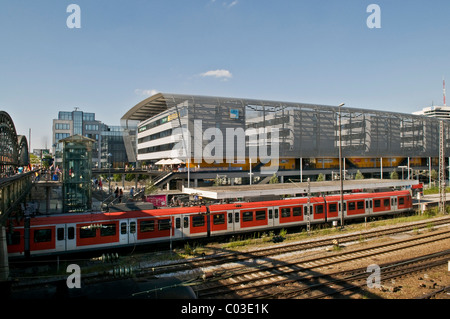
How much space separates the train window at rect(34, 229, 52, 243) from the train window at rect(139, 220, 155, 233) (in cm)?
458

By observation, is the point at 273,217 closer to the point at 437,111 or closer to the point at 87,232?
the point at 87,232

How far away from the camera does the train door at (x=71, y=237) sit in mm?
16094

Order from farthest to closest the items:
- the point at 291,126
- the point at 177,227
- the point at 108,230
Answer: the point at 291,126 < the point at 177,227 < the point at 108,230

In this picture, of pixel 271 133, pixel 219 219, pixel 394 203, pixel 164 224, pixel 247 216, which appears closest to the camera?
pixel 164 224

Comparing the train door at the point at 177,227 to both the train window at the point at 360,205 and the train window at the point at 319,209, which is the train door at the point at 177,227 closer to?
the train window at the point at 319,209

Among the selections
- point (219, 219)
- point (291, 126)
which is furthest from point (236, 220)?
point (291, 126)

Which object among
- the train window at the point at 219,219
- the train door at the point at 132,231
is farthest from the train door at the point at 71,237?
the train window at the point at 219,219

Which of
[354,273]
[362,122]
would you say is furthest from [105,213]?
[362,122]

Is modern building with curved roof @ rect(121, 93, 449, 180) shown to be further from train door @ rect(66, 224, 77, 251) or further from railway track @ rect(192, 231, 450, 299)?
railway track @ rect(192, 231, 450, 299)

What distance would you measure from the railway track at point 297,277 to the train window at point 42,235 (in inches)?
334

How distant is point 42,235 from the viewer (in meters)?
15.6

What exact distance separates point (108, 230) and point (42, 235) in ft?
10.3

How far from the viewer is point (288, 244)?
63.9ft

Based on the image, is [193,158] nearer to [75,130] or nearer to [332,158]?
[332,158]
